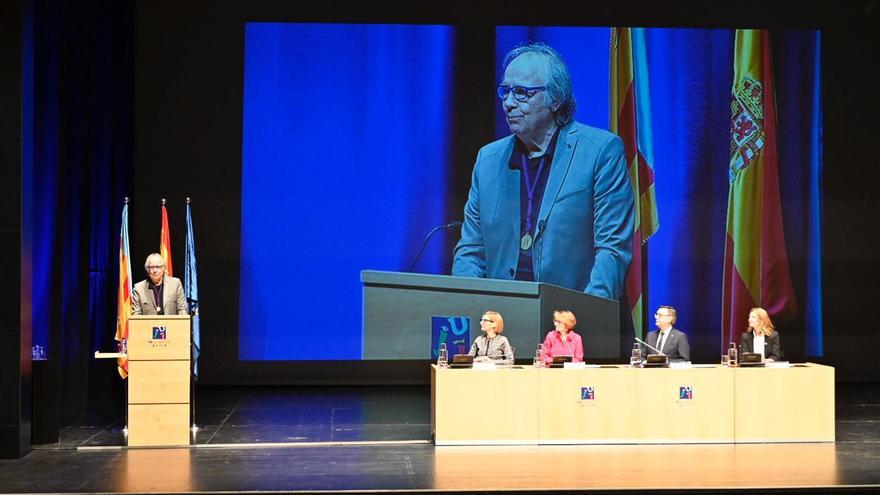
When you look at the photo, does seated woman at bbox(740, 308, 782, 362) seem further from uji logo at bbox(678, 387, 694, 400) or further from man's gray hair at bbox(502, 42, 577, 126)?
man's gray hair at bbox(502, 42, 577, 126)

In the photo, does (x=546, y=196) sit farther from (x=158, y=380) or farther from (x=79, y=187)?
(x=158, y=380)

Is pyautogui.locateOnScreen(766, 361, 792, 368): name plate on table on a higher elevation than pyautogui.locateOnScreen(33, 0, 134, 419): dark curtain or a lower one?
lower

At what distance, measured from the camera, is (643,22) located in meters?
11.9

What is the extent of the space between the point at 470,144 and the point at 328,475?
5897 millimetres

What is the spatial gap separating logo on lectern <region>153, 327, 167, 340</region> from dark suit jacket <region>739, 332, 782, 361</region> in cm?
476

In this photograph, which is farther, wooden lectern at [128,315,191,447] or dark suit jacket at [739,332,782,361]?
dark suit jacket at [739,332,782,361]

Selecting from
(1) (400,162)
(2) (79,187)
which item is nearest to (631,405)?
(1) (400,162)

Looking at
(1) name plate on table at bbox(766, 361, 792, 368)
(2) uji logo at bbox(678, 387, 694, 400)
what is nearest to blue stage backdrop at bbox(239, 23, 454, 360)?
(2) uji logo at bbox(678, 387, 694, 400)

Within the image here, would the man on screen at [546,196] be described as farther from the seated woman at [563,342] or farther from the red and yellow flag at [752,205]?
the seated woman at [563,342]

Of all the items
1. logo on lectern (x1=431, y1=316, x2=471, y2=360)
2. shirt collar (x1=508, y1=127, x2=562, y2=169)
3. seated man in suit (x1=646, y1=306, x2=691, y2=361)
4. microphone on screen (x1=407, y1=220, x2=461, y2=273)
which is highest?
shirt collar (x1=508, y1=127, x2=562, y2=169)

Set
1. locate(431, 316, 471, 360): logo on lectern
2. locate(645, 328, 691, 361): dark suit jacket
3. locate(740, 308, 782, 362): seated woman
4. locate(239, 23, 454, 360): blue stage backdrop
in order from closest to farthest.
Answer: locate(645, 328, 691, 361): dark suit jacket → locate(740, 308, 782, 362): seated woman → locate(431, 316, 471, 360): logo on lectern → locate(239, 23, 454, 360): blue stage backdrop

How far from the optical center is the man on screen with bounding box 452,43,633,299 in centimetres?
1142

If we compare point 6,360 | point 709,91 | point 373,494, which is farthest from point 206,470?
point 709,91

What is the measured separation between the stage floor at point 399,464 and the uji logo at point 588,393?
393 millimetres
